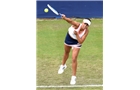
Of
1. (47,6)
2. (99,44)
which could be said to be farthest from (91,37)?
(47,6)

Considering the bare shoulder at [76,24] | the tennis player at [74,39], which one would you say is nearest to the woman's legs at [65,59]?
the tennis player at [74,39]

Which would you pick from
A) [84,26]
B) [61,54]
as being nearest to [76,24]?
[84,26]

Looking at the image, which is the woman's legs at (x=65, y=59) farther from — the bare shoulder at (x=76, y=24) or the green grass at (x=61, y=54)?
the bare shoulder at (x=76, y=24)

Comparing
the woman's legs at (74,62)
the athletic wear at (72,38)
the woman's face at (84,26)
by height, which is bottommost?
the woman's legs at (74,62)

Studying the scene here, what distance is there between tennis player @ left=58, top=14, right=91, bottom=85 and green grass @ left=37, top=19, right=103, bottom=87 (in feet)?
0.11

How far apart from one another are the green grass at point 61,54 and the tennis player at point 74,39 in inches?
1.4

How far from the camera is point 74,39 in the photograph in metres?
5.93

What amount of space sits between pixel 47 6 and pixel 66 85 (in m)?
0.70

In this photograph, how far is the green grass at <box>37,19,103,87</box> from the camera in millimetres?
5961

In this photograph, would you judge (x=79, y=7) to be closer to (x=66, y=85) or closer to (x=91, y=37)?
(x=91, y=37)

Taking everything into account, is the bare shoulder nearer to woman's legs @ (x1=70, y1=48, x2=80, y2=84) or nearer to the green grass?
the green grass

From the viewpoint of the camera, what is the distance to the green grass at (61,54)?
5961 millimetres

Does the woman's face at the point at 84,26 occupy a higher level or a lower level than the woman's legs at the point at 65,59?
higher
